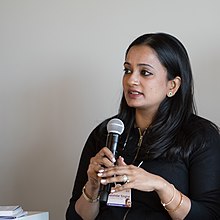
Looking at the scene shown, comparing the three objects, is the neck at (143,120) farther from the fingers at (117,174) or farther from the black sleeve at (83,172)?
the fingers at (117,174)

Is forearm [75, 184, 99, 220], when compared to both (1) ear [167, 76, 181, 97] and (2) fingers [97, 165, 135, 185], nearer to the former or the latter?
(2) fingers [97, 165, 135, 185]

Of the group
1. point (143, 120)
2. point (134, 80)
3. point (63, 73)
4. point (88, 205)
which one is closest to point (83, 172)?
point (88, 205)

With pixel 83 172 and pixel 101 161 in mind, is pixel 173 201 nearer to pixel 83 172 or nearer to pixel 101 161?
pixel 101 161

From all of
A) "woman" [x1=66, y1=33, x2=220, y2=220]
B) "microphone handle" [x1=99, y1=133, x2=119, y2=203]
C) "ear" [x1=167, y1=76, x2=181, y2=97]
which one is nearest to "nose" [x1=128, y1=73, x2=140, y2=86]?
"woman" [x1=66, y1=33, x2=220, y2=220]

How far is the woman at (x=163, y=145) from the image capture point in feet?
4.46

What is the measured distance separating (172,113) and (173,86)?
0.09 metres

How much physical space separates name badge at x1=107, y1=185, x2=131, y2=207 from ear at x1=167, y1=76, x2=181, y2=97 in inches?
13.8

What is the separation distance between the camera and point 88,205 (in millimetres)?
1438

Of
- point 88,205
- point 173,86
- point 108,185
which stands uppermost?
point 173,86

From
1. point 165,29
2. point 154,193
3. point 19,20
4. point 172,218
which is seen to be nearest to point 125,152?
point 154,193

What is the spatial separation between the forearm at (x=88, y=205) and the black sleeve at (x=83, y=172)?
0.05 meters

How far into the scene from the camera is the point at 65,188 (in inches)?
74.3

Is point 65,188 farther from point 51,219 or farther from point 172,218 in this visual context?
point 172,218

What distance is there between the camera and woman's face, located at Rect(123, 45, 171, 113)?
1435 mm
